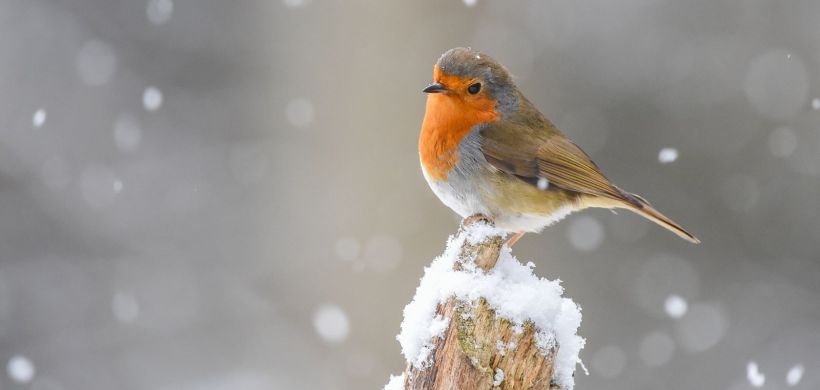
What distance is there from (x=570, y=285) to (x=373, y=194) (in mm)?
1536

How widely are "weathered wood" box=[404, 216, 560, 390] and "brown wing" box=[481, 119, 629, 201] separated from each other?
1370mm

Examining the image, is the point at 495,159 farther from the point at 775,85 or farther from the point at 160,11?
the point at 160,11

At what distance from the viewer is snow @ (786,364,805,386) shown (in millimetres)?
6133

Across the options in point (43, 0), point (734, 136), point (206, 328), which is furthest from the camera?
point (43, 0)

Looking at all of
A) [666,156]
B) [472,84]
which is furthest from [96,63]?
[472,84]

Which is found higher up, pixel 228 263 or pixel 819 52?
pixel 819 52

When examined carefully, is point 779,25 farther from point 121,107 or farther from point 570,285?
point 121,107

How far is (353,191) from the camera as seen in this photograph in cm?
561

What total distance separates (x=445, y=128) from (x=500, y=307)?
1.34 meters

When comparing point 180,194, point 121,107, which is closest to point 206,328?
point 180,194

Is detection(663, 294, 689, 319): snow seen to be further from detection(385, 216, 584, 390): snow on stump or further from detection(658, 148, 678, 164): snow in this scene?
detection(385, 216, 584, 390): snow on stump

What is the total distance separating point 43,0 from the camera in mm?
7719

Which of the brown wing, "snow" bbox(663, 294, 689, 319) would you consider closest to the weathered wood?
the brown wing

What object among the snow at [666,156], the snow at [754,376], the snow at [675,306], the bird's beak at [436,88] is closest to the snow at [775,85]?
the snow at [666,156]
